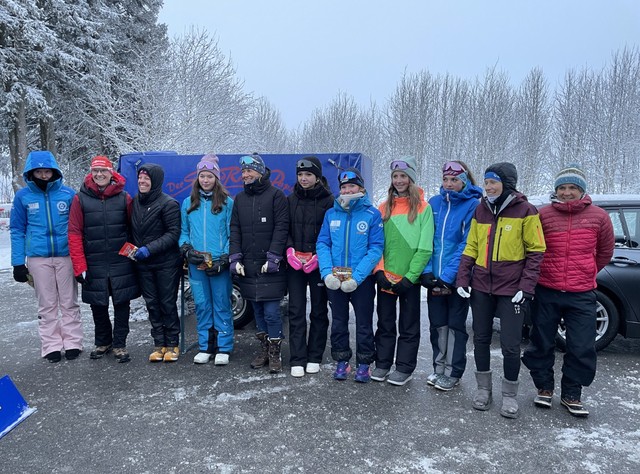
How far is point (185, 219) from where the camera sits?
442 cm

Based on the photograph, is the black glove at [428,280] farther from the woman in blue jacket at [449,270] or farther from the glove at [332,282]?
the glove at [332,282]

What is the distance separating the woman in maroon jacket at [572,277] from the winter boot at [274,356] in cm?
234

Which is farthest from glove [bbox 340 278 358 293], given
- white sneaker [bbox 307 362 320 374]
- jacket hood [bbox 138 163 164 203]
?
jacket hood [bbox 138 163 164 203]

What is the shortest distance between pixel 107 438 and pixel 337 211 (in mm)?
2550

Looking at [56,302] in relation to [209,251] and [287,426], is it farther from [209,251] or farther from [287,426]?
[287,426]

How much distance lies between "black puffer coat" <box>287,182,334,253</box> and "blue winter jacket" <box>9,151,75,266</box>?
2.47 m

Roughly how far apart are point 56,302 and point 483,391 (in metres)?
4.35

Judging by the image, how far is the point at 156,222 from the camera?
4.41m

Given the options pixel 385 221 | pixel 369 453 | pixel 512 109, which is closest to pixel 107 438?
pixel 369 453

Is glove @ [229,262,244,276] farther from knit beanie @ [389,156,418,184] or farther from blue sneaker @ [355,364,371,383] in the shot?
knit beanie @ [389,156,418,184]

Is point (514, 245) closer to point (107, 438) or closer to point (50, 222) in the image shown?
point (107, 438)

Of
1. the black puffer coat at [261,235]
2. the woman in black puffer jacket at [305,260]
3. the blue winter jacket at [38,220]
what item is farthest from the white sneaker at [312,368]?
the blue winter jacket at [38,220]

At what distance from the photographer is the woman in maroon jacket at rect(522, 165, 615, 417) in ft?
11.0

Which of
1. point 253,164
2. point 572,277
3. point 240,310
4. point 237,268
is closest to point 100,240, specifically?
point 237,268
